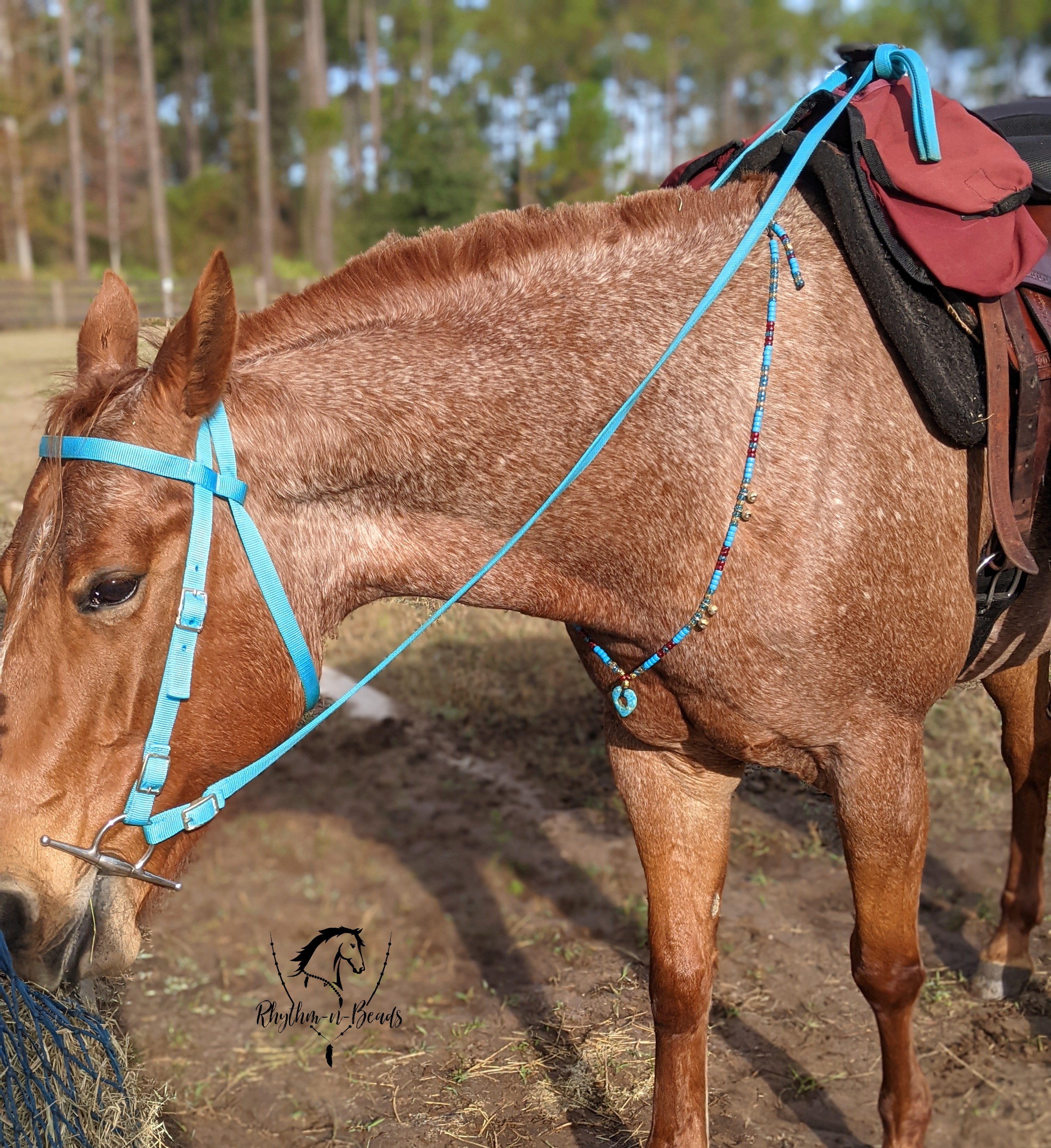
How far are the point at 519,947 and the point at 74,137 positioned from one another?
1270 inches

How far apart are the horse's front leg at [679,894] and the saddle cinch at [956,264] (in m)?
0.84

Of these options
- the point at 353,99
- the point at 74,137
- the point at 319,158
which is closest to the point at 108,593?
the point at 319,158

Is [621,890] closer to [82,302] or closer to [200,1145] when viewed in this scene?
[200,1145]

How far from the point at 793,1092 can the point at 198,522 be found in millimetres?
2443

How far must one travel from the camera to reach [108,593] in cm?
171

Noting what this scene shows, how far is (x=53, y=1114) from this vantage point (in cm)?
223

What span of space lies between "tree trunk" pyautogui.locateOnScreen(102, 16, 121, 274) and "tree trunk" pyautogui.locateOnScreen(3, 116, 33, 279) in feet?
8.27

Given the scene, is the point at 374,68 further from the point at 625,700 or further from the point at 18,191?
the point at 625,700

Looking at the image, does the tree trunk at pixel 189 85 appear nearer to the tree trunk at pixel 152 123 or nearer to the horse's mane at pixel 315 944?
the tree trunk at pixel 152 123

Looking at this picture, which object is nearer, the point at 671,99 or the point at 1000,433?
the point at 1000,433

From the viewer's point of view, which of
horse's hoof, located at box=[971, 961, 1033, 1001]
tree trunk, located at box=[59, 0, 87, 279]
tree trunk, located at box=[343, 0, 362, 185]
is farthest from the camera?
tree trunk, located at box=[343, 0, 362, 185]

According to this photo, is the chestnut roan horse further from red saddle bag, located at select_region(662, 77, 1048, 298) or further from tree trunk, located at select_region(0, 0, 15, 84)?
tree trunk, located at select_region(0, 0, 15, 84)

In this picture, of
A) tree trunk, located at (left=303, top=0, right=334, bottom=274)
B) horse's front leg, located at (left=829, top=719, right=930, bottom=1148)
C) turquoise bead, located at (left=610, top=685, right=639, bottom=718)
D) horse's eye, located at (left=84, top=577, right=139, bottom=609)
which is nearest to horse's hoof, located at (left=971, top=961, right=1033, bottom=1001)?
horse's front leg, located at (left=829, top=719, right=930, bottom=1148)

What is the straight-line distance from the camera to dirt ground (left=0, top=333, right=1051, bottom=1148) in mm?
2908
